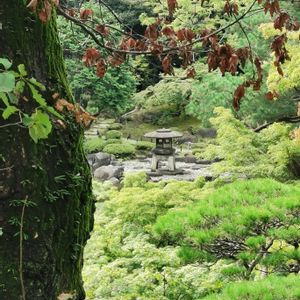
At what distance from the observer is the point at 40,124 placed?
848mm

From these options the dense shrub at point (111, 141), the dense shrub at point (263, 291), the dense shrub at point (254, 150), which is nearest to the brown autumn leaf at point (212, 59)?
the dense shrub at point (263, 291)

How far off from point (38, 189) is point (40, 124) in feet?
2.19

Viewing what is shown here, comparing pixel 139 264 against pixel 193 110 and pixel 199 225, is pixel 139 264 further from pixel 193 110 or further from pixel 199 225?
pixel 193 110

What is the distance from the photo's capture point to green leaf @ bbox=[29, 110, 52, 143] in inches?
32.8

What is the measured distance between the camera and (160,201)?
659 centimetres

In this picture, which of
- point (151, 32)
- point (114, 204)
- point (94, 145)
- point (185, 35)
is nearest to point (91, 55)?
point (151, 32)

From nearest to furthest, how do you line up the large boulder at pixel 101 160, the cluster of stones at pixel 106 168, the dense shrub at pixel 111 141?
the cluster of stones at pixel 106 168
the large boulder at pixel 101 160
the dense shrub at pixel 111 141

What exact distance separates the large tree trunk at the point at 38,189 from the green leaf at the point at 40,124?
0.57m

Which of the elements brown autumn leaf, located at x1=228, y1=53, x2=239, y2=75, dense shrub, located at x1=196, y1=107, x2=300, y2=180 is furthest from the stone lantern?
brown autumn leaf, located at x1=228, y1=53, x2=239, y2=75

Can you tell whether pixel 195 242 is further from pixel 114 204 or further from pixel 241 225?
pixel 114 204

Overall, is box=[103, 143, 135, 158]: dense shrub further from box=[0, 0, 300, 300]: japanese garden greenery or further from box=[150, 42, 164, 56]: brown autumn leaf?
box=[150, 42, 164, 56]: brown autumn leaf

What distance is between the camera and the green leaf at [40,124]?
2.74 ft

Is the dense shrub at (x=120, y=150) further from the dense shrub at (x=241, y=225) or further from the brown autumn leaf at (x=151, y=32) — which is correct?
the brown autumn leaf at (x=151, y=32)

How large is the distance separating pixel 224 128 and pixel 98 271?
512cm
